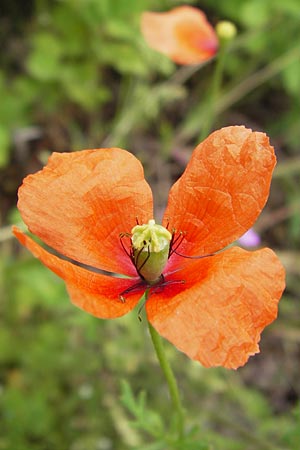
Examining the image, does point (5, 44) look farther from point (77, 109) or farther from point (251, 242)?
point (251, 242)

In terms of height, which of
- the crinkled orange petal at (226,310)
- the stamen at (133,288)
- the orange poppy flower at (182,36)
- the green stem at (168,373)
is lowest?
the green stem at (168,373)

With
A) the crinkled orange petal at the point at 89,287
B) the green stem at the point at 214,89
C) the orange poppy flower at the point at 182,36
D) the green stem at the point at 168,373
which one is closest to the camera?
the crinkled orange petal at the point at 89,287

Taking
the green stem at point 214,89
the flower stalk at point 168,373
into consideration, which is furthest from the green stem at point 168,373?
the green stem at point 214,89

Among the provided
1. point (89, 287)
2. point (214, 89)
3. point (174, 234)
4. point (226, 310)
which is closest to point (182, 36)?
point (214, 89)

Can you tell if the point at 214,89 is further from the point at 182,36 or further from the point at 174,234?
the point at 174,234

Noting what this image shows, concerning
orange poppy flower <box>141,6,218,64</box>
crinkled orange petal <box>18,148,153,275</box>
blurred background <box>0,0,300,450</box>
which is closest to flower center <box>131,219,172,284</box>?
crinkled orange petal <box>18,148,153,275</box>

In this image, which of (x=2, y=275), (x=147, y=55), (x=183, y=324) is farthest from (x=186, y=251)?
(x=147, y=55)

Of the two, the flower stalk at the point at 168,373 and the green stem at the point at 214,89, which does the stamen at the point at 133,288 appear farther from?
the green stem at the point at 214,89
